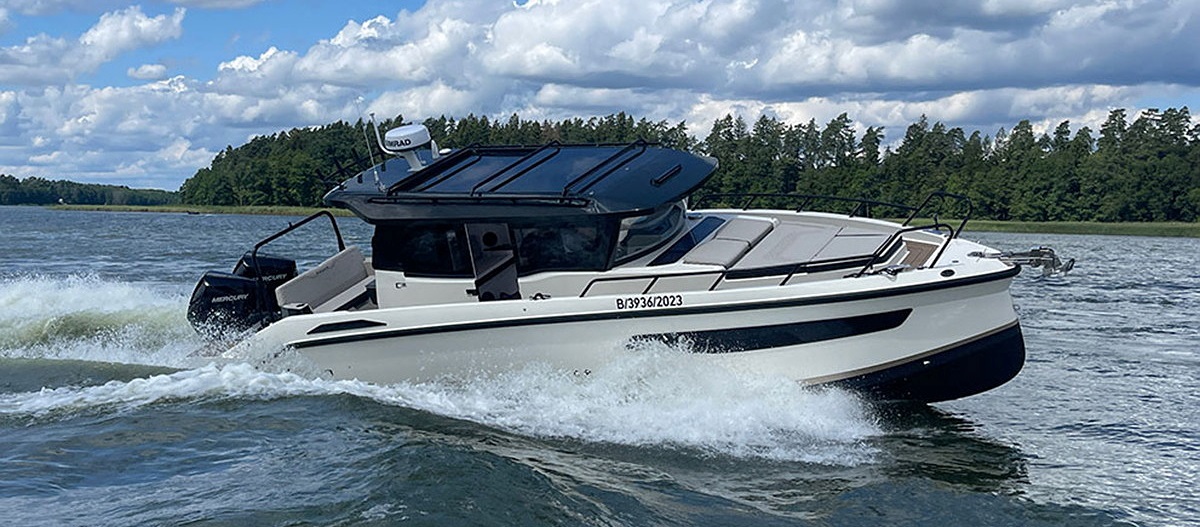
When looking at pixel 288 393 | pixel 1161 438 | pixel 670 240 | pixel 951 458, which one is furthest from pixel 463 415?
pixel 1161 438

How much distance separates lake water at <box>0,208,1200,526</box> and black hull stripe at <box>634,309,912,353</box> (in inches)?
8.6

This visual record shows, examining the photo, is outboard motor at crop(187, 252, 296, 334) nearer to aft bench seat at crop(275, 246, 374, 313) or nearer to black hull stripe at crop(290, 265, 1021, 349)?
aft bench seat at crop(275, 246, 374, 313)

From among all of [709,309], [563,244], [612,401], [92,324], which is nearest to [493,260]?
[563,244]

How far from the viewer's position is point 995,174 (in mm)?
83250

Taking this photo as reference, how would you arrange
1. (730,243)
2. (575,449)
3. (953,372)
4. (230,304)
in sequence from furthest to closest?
(230,304), (730,243), (953,372), (575,449)

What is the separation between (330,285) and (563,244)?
3131 mm

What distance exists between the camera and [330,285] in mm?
11789

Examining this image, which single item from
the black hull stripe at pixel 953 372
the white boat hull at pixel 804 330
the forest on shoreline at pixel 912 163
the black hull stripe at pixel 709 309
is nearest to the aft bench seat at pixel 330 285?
the black hull stripe at pixel 709 309

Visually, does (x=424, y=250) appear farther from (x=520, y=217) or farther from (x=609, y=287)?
(x=609, y=287)

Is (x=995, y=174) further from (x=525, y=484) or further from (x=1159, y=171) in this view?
(x=525, y=484)

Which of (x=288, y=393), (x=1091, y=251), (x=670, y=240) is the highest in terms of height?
(x=670, y=240)

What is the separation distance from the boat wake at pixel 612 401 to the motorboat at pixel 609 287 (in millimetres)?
143

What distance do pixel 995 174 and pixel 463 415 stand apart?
80.6 m

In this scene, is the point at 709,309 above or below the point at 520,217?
below
